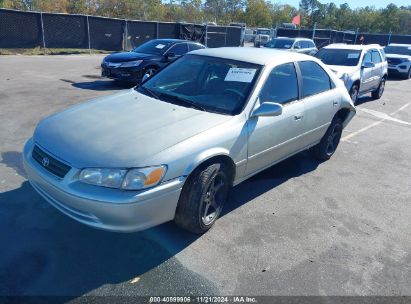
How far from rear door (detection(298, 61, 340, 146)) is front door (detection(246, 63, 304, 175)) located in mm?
178

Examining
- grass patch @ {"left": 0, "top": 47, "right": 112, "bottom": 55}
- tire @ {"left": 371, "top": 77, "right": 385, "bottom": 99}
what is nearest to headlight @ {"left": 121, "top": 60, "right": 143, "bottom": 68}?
tire @ {"left": 371, "top": 77, "right": 385, "bottom": 99}

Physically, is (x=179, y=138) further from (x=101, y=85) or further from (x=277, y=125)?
(x=101, y=85)

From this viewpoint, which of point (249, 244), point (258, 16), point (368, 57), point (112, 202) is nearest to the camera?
point (112, 202)

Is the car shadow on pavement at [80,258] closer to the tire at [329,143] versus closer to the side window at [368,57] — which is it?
the tire at [329,143]

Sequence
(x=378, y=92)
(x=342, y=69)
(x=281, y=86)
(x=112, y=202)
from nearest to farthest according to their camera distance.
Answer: (x=112, y=202), (x=281, y=86), (x=342, y=69), (x=378, y=92)

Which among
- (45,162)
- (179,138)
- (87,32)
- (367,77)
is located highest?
(87,32)

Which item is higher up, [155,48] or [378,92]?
[155,48]

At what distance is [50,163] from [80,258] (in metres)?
0.85

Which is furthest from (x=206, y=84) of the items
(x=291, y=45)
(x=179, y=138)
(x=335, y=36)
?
(x=335, y=36)

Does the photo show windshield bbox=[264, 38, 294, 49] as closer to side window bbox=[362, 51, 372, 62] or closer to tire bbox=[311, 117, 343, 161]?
side window bbox=[362, 51, 372, 62]

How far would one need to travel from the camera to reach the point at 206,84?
4047 mm

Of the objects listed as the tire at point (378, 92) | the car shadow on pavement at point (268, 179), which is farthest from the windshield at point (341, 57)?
the car shadow on pavement at point (268, 179)

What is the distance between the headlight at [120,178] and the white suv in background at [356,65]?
7.43 m

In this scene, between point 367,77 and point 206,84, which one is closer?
point 206,84
